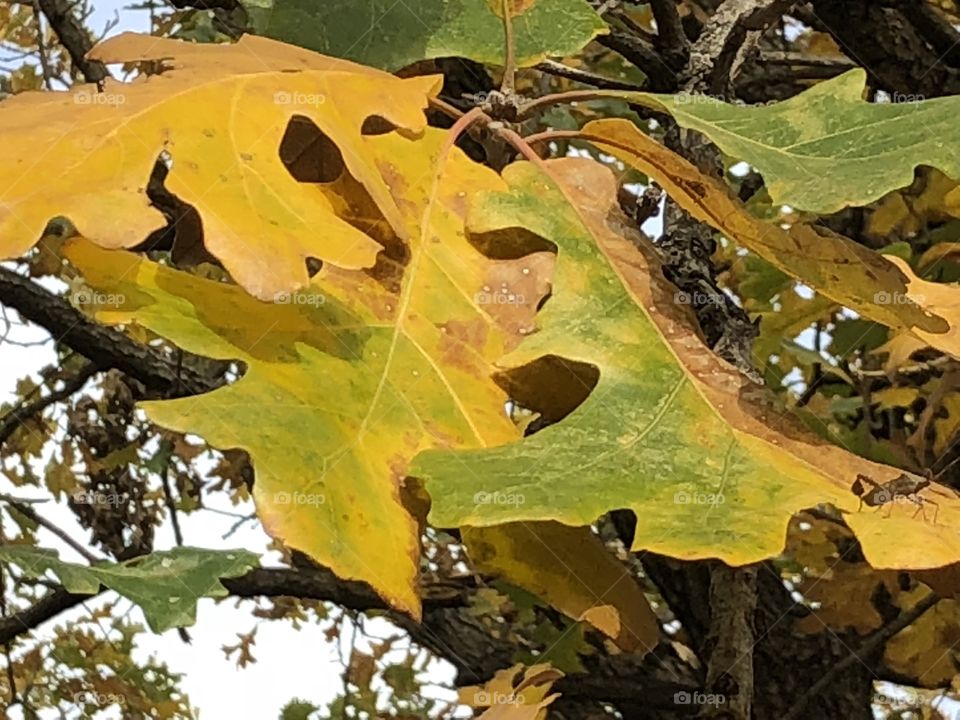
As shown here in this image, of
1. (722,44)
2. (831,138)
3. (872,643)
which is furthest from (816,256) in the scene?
(872,643)

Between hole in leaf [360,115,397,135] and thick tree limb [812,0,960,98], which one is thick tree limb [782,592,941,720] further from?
hole in leaf [360,115,397,135]

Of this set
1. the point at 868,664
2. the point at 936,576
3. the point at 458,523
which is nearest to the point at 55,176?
the point at 458,523

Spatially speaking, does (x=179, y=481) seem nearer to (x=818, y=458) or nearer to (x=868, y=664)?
(x=868, y=664)

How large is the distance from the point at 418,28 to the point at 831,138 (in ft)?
0.70

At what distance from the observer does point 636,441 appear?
410 millimetres

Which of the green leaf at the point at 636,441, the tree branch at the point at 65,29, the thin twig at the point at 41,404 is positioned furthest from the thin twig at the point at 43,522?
the green leaf at the point at 636,441

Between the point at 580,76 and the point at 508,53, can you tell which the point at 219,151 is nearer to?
the point at 508,53

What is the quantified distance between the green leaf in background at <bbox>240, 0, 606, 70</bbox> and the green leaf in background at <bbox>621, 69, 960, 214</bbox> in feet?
0.35

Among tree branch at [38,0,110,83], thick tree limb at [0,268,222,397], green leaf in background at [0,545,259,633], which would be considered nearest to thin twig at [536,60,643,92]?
green leaf in background at [0,545,259,633]

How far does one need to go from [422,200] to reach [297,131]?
69mm

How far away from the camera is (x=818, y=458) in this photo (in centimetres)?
41

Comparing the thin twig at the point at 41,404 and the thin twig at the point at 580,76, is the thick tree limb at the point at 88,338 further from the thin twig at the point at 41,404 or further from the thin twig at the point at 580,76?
the thin twig at the point at 580,76

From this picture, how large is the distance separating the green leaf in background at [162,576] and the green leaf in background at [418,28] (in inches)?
9.5

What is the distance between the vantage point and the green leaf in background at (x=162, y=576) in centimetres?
48
